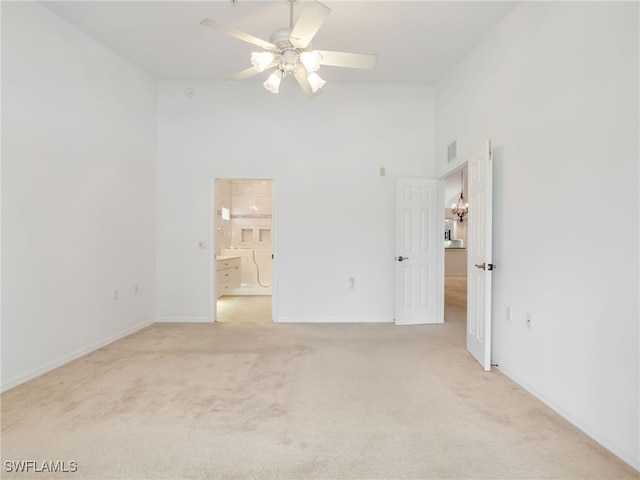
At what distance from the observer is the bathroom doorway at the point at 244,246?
5746 mm

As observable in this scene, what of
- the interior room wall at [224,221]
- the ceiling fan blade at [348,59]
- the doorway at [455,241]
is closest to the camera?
the ceiling fan blade at [348,59]

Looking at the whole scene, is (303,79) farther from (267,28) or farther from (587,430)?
(587,430)

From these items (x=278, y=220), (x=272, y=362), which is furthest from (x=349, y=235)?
(x=272, y=362)

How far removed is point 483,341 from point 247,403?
6.92 ft

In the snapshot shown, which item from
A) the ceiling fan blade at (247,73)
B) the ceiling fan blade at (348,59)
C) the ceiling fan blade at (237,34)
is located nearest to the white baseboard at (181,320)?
the ceiling fan blade at (247,73)

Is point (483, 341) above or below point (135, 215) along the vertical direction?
below

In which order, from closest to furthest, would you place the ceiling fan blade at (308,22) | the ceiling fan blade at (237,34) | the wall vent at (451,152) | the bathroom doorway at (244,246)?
the ceiling fan blade at (308,22), the ceiling fan blade at (237,34), the wall vent at (451,152), the bathroom doorway at (244,246)

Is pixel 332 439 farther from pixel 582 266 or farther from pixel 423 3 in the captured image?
pixel 423 3

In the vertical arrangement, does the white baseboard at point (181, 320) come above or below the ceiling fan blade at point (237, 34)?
below

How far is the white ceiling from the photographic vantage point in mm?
2797

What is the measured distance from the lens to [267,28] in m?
3.09

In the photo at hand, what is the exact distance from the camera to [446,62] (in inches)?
148

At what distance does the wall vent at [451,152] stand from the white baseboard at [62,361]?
452 cm

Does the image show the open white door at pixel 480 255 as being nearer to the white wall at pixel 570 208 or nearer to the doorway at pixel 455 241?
the white wall at pixel 570 208
